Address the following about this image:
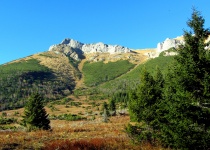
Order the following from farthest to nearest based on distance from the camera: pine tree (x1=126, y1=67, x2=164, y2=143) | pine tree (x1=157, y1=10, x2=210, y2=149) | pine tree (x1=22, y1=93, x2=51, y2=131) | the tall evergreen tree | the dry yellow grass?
pine tree (x1=22, y1=93, x2=51, y2=131) < the tall evergreen tree < pine tree (x1=126, y1=67, x2=164, y2=143) < the dry yellow grass < pine tree (x1=157, y1=10, x2=210, y2=149)

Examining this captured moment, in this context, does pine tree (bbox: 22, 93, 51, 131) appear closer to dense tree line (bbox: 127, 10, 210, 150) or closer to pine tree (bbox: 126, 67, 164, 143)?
pine tree (bbox: 126, 67, 164, 143)

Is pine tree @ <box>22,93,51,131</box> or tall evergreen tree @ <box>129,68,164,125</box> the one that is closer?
tall evergreen tree @ <box>129,68,164,125</box>

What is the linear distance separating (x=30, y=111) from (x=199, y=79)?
27.0 metres

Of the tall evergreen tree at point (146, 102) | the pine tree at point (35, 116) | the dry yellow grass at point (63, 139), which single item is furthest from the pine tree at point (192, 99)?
the pine tree at point (35, 116)

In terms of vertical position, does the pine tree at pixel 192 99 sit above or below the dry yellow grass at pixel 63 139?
above

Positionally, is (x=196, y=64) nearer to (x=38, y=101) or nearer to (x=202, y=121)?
(x=202, y=121)

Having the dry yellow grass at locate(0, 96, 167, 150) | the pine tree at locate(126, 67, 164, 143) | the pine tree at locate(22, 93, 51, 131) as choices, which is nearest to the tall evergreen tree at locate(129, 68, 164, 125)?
the pine tree at locate(126, 67, 164, 143)

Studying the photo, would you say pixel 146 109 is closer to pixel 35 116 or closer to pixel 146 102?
pixel 146 102

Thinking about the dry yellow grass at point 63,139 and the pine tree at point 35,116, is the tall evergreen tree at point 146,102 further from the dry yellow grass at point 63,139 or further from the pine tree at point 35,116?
the pine tree at point 35,116

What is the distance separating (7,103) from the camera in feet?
516

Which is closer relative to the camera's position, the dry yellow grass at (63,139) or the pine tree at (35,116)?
the dry yellow grass at (63,139)

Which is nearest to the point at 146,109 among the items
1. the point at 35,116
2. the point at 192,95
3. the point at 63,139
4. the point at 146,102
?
the point at 146,102

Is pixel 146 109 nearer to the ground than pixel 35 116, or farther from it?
farther from it

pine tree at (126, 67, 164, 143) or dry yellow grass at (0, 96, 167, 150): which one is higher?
pine tree at (126, 67, 164, 143)
